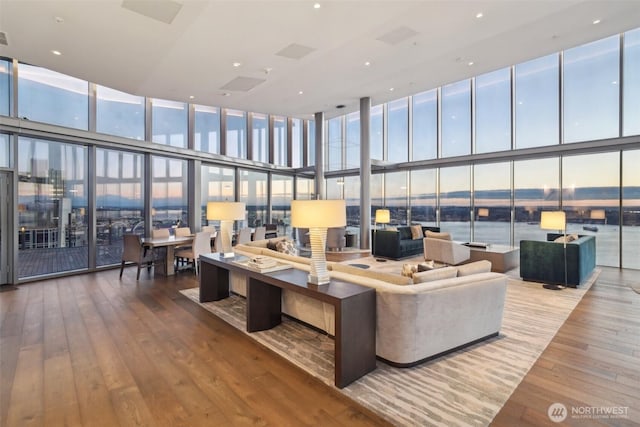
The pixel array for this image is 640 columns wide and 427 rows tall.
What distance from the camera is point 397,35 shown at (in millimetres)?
4594

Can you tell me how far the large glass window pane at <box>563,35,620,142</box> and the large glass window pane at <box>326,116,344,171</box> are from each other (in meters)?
6.51

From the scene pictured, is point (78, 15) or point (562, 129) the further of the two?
point (562, 129)

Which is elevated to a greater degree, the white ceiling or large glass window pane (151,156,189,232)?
the white ceiling

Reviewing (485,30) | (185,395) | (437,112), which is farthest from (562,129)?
(185,395)

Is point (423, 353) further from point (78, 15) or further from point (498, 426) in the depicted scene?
point (78, 15)

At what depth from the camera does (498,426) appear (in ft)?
6.18

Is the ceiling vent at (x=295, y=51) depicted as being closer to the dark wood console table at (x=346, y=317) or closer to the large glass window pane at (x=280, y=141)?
the dark wood console table at (x=346, y=317)

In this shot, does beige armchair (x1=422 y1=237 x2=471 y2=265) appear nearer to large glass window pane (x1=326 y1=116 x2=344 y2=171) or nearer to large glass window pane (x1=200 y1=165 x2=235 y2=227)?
large glass window pane (x1=326 y1=116 x2=344 y2=171)

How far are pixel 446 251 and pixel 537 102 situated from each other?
475 centimetres

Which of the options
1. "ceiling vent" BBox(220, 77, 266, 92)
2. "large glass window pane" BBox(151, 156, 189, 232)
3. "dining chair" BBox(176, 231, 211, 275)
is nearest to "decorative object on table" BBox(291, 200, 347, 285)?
"dining chair" BBox(176, 231, 211, 275)

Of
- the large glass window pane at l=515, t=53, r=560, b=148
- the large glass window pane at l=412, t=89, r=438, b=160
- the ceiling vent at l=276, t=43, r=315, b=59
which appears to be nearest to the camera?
the ceiling vent at l=276, t=43, r=315, b=59

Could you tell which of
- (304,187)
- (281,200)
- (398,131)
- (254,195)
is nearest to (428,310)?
(254,195)

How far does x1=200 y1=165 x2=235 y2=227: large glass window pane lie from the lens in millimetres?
8625

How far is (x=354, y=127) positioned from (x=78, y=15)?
8442 mm
